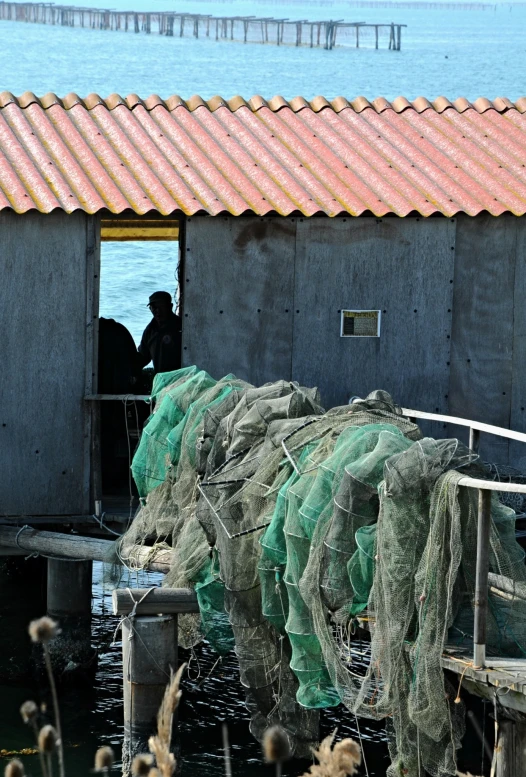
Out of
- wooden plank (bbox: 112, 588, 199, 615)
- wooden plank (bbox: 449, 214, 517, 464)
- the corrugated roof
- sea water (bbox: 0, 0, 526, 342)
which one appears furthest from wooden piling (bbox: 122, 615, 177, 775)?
sea water (bbox: 0, 0, 526, 342)

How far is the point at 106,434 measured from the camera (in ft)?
39.0

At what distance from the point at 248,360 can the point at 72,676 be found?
10.7 ft

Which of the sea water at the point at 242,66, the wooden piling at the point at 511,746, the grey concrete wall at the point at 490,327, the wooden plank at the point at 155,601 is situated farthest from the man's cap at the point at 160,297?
the sea water at the point at 242,66

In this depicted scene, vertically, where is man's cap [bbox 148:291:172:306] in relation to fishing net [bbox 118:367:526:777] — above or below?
above

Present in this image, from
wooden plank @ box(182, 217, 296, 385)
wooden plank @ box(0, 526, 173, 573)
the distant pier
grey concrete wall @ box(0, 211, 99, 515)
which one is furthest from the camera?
the distant pier

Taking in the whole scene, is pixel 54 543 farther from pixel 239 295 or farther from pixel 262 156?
pixel 262 156

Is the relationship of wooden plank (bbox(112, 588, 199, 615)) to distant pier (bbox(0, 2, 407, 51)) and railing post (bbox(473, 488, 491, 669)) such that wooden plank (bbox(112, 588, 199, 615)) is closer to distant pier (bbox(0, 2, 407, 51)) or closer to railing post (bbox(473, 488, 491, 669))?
railing post (bbox(473, 488, 491, 669))

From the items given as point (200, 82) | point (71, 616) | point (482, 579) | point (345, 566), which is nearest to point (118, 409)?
point (71, 616)

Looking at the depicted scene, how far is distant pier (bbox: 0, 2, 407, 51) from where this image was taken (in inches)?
3172

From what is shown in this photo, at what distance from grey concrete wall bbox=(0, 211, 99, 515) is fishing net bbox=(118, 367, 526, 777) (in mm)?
2690

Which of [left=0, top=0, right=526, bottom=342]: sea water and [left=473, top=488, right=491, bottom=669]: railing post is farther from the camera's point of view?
[left=0, top=0, right=526, bottom=342]: sea water

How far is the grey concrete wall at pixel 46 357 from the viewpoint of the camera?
10719 mm

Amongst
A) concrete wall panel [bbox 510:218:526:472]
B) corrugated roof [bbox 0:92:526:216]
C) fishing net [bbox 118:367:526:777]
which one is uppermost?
corrugated roof [bbox 0:92:526:216]

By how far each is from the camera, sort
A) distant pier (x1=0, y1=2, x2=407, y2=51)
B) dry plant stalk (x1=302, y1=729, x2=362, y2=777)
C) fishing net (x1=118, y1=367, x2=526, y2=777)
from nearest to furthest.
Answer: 1. dry plant stalk (x1=302, y1=729, x2=362, y2=777)
2. fishing net (x1=118, y1=367, x2=526, y2=777)
3. distant pier (x1=0, y1=2, x2=407, y2=51)
